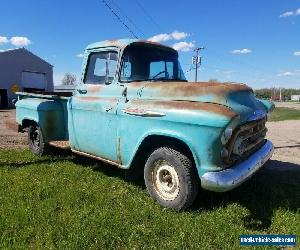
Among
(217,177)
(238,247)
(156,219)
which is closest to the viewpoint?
(238,247)

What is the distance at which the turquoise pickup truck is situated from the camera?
4.08 m

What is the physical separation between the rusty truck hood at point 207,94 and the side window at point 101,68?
56 cm

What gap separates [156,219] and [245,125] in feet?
5.07

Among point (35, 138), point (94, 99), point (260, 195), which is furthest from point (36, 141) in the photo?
point (260, 195)

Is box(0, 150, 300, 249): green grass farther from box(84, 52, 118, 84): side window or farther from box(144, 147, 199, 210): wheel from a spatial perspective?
box(84, 52, 118, 84): side window

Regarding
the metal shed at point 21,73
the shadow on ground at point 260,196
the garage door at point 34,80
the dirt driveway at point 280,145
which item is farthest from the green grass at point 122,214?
the garage door at point 34,80

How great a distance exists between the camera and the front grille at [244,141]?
417 centimetres

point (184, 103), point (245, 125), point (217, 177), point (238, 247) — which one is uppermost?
point (184, 103)

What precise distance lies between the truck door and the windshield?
197mm

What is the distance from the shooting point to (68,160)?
23.5 ft

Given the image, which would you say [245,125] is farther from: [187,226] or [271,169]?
[271,169]

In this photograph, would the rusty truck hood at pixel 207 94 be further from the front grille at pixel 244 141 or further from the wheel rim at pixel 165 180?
the wheel rim at pixel 165 180

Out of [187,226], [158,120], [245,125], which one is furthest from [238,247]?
[158,120]

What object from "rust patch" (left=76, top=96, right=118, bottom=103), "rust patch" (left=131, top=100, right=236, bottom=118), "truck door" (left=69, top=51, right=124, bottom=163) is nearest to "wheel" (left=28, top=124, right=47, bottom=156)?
"truck door" (left=69, top=51, right=124, bottom=163)
